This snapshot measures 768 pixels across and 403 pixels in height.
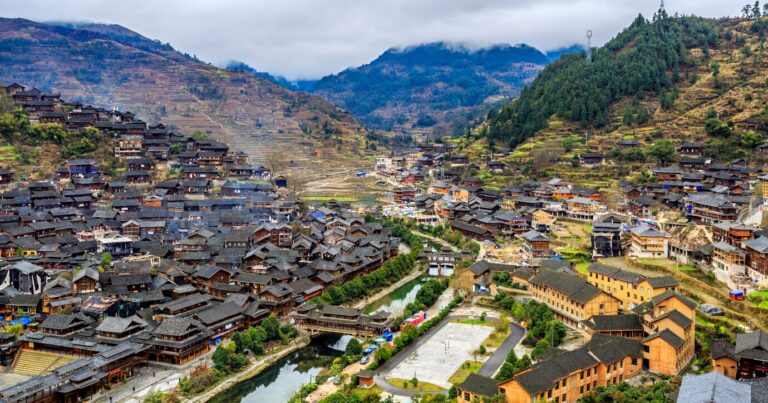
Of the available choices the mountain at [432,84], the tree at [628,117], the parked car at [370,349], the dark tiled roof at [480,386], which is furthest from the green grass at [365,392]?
the mountain at [432,84]

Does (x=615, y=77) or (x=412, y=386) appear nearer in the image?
(x=412, y=386)

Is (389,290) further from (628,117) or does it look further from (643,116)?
(643,116)

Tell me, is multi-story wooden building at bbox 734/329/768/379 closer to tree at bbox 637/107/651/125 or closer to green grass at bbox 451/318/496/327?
green grass at bbox 451/318/496/327

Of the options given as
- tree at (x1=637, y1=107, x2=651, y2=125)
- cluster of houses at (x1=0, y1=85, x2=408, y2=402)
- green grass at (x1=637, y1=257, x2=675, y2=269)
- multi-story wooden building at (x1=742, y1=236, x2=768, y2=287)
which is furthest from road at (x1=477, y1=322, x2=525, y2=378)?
tree at (x1=637, y1=107, x2=651, y2=125)

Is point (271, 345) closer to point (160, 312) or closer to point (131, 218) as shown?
point (160, 312)

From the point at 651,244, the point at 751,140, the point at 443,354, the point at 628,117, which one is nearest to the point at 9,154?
the point at 443,354

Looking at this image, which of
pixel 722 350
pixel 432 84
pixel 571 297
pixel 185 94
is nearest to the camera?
pixel 722 350

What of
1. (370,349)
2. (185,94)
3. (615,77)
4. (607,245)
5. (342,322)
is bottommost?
(370,349)
